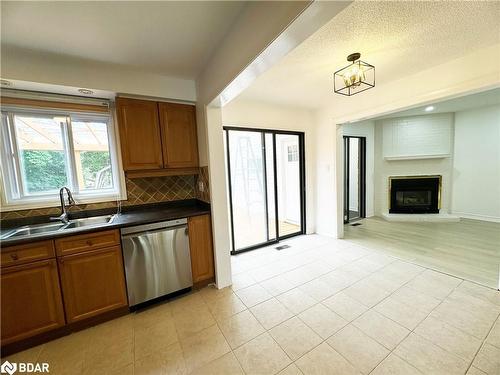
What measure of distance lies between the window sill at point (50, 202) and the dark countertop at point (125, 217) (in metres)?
0.12

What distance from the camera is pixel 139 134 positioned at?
2227 millimetres

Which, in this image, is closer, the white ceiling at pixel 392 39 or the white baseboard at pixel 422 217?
the white ceiling at pixel 392 39

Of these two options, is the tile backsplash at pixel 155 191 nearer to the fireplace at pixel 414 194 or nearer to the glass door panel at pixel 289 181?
the glass door panel at pixel 289 181

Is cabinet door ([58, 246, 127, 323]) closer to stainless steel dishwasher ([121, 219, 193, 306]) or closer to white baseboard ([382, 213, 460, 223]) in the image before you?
stainless steel dishwasher ([121, 219, 193, 306])

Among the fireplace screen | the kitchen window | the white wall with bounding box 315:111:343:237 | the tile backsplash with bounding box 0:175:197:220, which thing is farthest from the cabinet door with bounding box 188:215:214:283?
the fireplace screen

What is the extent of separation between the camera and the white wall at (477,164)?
13.7 ft

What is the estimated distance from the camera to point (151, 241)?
6.63 feet

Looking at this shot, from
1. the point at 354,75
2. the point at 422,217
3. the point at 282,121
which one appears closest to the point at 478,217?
the point at 422,217

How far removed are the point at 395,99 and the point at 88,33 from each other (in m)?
Result: 3.40

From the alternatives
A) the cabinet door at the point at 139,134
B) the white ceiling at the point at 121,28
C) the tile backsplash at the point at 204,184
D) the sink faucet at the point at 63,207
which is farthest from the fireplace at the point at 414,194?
the sink faucet at the point at 63,207

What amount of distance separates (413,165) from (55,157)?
670 centimetres

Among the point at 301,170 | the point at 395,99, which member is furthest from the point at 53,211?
the point at 395,99

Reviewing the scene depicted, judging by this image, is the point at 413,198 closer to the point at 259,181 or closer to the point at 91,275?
the point at 259,181

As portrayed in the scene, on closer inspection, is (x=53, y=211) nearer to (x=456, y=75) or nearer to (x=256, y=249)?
(x=256, y=249)
